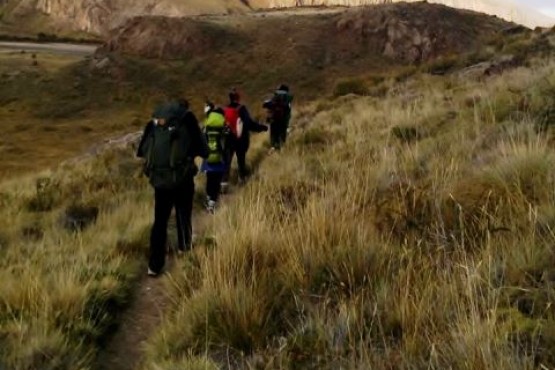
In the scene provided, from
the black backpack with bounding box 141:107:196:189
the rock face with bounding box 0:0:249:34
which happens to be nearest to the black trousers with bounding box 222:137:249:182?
the black backpack with bounding box 141:107:196:189

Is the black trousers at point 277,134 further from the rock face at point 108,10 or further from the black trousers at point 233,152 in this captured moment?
the rock face at point 108,10

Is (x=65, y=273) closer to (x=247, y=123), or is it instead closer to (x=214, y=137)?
(x=214, y=137)

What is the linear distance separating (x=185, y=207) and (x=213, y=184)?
292cm

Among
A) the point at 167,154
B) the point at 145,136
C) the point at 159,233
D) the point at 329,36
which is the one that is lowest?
the point at 159,233

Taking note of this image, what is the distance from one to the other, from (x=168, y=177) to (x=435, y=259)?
355cm

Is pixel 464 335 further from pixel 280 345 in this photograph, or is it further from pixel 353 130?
pixel 353 130

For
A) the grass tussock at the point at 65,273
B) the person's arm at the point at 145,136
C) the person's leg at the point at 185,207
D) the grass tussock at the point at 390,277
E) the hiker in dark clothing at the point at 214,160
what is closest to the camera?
the grass tussock at the point at 390,277

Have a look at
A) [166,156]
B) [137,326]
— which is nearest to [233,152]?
[166,156]

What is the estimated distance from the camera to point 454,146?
7.26 m

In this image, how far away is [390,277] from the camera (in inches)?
167

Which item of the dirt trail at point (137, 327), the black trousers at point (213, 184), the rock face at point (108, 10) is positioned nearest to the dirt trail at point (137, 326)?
the dirt trail at point (137, 327)

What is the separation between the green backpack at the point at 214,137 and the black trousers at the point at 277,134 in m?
3.97

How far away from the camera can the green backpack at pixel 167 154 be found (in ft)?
22.5

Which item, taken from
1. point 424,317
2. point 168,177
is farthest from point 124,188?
point 424,317
